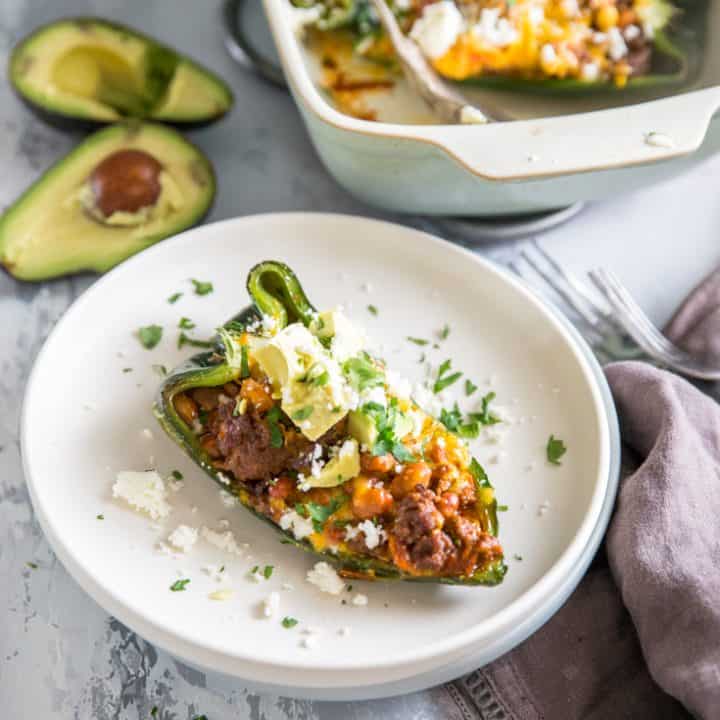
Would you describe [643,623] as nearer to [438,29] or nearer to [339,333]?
[339,333]

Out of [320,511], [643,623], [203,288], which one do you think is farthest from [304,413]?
[643,623]

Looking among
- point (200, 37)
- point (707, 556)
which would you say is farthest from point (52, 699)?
point (200, 37)

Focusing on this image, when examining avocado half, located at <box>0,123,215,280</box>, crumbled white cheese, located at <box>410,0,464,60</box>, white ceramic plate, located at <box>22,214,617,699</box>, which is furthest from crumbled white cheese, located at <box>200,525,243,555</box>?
crumbled white cheese, located at <box>410,0,464,60</box>

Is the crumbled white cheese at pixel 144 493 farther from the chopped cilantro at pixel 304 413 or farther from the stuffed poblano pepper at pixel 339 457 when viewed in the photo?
the chopped cilantro at pixel 304 413

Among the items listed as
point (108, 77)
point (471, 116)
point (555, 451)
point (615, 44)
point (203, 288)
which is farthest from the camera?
point (108, 77)

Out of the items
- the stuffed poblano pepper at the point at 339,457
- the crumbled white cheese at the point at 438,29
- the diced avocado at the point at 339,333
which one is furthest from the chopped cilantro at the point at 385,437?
the crumbled white cheese at the point at 438,29

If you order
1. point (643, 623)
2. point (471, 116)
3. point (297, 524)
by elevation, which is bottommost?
point (643, 623)

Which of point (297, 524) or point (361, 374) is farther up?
point (361, 374)
